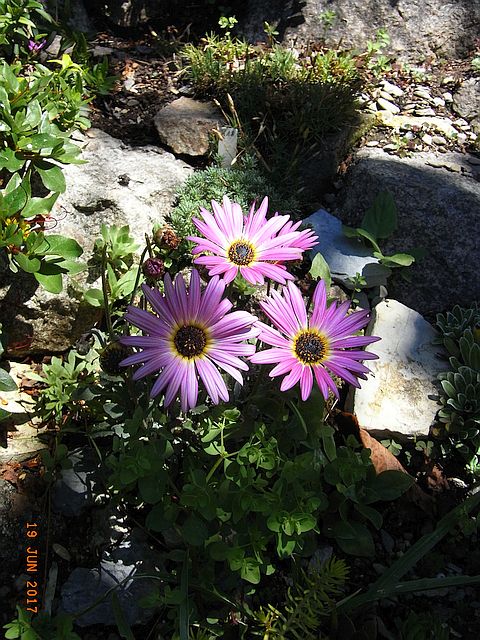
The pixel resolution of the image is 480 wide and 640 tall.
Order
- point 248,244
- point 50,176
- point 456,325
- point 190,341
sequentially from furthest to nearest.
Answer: point 456,325, point 50,176, point 248,244, point 190,341

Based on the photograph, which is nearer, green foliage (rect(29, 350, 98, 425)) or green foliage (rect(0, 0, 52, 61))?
green foliage (rect(29, 350, 98, 425))

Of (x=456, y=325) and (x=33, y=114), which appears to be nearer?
(x=33, y=114)

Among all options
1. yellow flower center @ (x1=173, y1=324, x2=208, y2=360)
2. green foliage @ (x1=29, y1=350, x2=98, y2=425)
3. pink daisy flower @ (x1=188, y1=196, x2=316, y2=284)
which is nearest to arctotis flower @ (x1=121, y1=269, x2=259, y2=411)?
yellow flower center @ (x1=173, y1=324, x2=208, y2=360)

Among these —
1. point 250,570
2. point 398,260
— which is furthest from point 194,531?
point 398,260

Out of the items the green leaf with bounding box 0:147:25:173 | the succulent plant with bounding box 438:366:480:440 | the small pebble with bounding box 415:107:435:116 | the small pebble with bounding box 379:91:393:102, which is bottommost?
the succulent plant with bounding box 438:366:480:440

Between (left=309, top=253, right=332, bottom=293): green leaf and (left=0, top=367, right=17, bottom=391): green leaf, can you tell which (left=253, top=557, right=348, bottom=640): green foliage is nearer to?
(left=0, top=367, right=17, bottom=391): green leaf

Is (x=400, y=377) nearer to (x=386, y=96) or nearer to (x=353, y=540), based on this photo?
(x=353, y=540)

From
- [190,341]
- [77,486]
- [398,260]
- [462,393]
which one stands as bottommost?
[77,486]

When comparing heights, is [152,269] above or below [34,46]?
below
